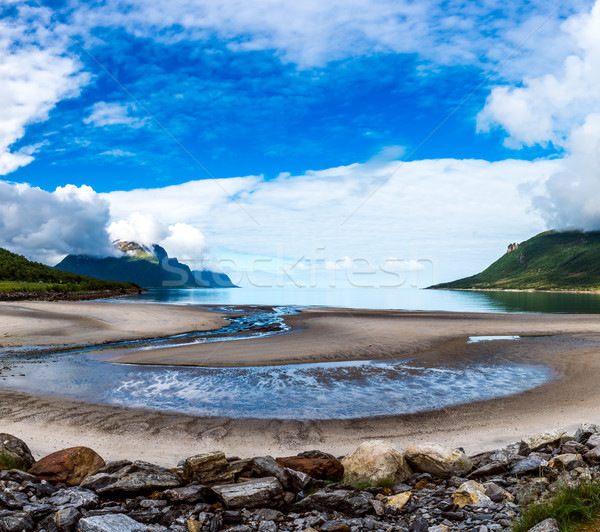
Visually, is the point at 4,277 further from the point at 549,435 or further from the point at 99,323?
the point at 549,435

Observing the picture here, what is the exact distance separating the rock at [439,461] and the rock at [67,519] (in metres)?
6.82

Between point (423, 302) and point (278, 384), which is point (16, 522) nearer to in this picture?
point (278, 384)

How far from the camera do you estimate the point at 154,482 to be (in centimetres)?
737

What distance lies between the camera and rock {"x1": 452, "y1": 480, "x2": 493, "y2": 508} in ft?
22.0

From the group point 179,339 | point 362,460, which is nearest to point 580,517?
point 362,460

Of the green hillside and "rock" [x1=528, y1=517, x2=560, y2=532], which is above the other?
the green hillside

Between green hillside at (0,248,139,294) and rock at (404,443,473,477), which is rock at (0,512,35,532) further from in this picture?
green hillside at (0,248,139,294)

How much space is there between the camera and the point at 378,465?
8102 mm

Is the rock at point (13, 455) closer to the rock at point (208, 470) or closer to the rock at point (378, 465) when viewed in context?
the rock at point (208, 470)

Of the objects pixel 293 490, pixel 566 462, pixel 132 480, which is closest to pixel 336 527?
pixel 293 490

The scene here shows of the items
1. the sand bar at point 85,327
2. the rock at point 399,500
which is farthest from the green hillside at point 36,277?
the rock at point 399,500

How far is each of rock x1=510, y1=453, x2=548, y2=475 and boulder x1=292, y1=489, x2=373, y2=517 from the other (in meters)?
3.54

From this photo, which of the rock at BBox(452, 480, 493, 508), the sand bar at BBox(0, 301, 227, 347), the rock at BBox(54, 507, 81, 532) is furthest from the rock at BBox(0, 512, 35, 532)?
the sand bar at BBox(0, 301, 227, 347)

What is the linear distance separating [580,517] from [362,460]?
4071 millimetres
